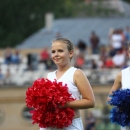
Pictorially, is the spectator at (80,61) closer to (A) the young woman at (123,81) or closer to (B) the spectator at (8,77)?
(B) the spectator at (8,77)

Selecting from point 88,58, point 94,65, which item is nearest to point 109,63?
point 94,65

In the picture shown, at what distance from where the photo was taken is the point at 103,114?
32125mm

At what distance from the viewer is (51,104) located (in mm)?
8547

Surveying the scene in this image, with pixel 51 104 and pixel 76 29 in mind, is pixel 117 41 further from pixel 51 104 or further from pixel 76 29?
pixel 51 104

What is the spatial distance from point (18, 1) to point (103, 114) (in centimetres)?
3398

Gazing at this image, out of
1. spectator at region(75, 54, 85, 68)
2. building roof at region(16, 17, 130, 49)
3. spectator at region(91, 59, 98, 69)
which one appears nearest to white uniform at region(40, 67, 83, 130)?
spectator at region(75, 54, 85, 68)

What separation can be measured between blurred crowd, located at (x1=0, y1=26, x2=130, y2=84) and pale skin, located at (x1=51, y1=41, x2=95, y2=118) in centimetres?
2136

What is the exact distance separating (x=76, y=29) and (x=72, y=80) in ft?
146

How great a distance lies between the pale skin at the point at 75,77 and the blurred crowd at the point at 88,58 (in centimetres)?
2136

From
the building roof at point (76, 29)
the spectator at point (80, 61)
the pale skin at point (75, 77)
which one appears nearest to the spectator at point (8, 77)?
the spectator at point (80, 61)

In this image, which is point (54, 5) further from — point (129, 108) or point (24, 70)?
point (129, 108)

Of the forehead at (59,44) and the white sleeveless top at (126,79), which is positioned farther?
the white sleeveless top at (126,79)

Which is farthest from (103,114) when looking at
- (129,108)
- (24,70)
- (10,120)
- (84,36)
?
(129,108)

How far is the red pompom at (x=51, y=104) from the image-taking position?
8500 millimetres
